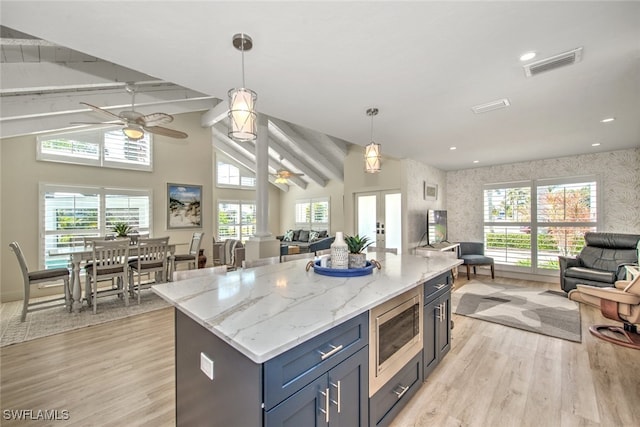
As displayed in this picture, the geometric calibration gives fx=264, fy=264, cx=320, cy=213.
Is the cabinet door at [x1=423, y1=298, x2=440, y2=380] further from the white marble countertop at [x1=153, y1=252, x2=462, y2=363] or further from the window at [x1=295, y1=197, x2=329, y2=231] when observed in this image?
the window at [x1=295, y1=197, x2=329, y2=231]

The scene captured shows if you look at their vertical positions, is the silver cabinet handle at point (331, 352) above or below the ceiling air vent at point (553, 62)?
below

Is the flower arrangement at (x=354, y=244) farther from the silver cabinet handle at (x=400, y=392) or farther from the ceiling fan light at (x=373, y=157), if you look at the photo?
the ceiling fan light at (x=373, y=157)

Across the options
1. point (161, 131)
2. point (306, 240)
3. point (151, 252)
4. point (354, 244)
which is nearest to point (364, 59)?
point (354, 244)

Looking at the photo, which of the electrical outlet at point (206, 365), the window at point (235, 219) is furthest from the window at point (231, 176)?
the electrical outlet at point (206, 365)

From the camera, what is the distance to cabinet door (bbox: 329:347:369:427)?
1216mm

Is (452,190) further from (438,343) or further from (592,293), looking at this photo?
(438,343)

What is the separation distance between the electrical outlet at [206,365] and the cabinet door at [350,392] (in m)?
0.54

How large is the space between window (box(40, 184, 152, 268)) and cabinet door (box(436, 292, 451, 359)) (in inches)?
241

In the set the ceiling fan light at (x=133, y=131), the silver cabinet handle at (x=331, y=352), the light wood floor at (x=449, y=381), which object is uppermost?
the ceiling fan light at (x=133, y=131)

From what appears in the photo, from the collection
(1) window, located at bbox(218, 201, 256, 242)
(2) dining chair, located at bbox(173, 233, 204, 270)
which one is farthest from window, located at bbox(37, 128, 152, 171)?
(1) window, located at bbox(218, 201, 256, 242)

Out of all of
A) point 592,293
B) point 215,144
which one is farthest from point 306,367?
point 215,144

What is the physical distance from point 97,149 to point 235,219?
4.42 m

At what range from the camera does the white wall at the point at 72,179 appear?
4387mm

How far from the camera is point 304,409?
1.09 metres
